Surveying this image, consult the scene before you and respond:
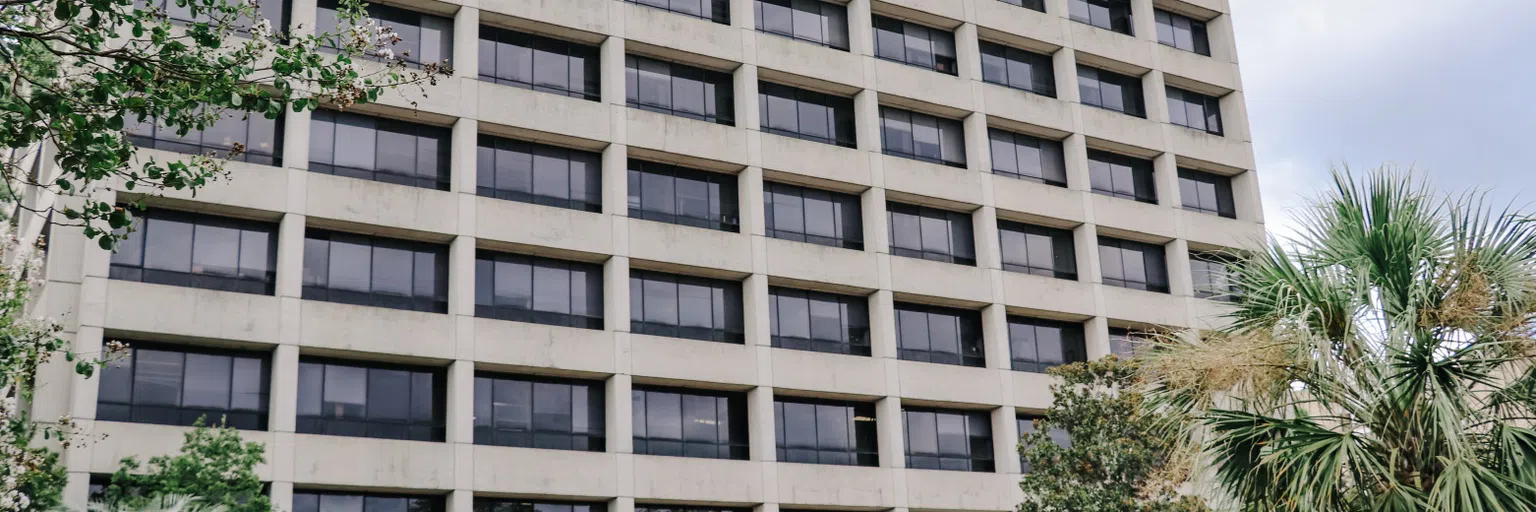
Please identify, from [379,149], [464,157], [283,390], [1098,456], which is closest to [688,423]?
[464,157]

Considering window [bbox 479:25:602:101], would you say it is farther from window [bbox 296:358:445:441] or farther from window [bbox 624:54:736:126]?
window [bbox 296:358:445:441]

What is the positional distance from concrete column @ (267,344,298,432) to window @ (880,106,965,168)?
1897 cm

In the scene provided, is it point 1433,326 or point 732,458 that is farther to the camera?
point 732,458

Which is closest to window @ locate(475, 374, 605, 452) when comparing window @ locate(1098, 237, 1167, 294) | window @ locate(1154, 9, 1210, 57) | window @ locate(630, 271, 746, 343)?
window @ locate(630, 271, 746, 343)

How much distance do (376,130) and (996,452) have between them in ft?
65.5

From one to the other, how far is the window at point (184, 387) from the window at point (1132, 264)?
26477 mm

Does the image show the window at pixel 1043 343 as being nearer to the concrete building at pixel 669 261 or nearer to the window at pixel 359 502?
the concrete building at pixel 669 261

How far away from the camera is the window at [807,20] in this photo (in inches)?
1759

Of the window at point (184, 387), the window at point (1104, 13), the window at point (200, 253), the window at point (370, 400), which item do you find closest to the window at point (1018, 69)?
the window at point (1104, 13)

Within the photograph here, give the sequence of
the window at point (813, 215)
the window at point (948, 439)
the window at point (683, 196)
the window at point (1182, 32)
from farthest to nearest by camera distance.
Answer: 1. the window at point (1182, 32)
2. the window at point (948, 439)
3. the window at point (813, 215)
4. the window at point (683, 196)

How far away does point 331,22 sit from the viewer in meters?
37.8

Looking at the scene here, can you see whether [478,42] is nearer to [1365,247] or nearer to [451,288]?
[451,288]

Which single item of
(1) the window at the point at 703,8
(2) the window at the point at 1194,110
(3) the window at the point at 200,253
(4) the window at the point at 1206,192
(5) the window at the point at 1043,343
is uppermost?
(1) the window at the point at 703,8

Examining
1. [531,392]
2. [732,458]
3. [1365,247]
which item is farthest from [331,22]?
[1365,247]
